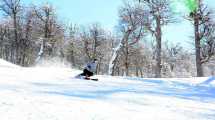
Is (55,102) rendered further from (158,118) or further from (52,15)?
(52,15)

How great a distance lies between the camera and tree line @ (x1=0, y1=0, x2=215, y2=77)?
41388 mm

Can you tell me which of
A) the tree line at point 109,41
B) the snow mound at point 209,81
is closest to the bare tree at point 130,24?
the tree line at point 109,41

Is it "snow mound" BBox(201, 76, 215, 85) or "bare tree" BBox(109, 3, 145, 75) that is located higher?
"bare tree" BBox(109, 3, 145, 75)

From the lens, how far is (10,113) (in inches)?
393

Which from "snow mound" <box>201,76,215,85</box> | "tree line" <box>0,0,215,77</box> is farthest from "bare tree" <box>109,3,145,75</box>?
"snow mound" <box>201,76,215,85</box>

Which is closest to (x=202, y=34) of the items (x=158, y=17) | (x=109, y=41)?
(x=158, y=17)

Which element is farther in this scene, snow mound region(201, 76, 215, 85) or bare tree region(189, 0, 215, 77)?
bare tree region(189, 0, 215, 77)

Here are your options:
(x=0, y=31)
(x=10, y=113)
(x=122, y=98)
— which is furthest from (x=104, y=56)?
(x=10, y=113)

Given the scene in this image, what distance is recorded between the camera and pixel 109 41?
72062 mm

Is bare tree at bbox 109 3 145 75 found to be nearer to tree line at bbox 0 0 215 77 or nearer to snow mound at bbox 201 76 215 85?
tree line at bbox 0 0 215 77

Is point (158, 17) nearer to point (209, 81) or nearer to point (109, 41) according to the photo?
point (209, 81)

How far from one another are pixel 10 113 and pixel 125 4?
39934mm

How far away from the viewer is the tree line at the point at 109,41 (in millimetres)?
41388

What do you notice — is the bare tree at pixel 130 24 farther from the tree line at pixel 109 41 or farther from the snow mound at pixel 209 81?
the snow mound at pixel 209 81
